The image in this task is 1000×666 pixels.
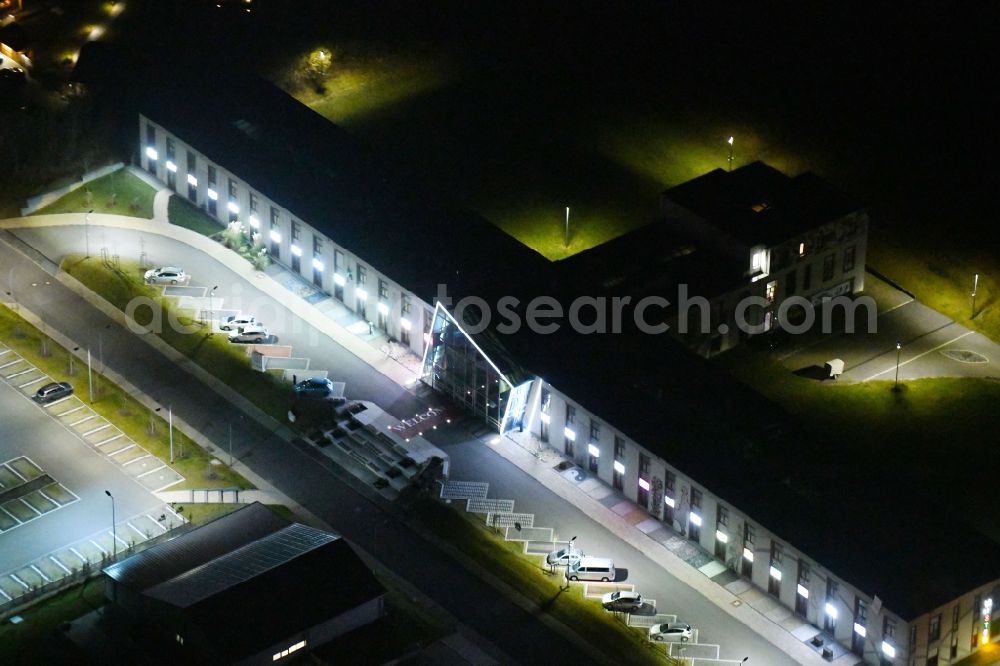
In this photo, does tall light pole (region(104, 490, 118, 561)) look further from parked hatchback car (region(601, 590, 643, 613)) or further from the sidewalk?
parked hatchback car (region(601, 590, 643, 613))

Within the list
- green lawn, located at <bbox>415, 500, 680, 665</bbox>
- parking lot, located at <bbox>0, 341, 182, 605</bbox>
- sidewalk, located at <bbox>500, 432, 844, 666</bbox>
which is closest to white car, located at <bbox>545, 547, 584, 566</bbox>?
green lawn, located at <bbox>415, 500, 680, 665</bbox>

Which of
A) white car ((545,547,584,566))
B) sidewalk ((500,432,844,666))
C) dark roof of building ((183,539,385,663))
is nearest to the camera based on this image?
dark roof of building ((183,539,385,663))

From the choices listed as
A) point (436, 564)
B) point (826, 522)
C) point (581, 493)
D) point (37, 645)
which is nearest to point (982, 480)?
point (826, 522)

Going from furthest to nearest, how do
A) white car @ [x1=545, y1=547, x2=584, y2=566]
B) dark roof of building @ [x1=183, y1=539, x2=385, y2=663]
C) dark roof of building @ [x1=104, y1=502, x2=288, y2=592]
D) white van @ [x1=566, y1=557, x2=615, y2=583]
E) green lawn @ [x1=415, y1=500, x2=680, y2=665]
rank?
1. white car @ [x1=545, y1=547, x2=584, y2=566]
2. white van @ [x1=566, y1=557, x2=615, y2=583]
3. green lawn @ [x1=415, y1=500, x2=680, y2=665]
4. dark roof of building @ [x1=104, y1=502, x2=288, y2=592]
5. dark roof of building @ [x1=183, y1=539, x2=385, y2=663]

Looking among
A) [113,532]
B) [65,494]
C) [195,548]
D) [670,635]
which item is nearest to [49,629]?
[195,548]

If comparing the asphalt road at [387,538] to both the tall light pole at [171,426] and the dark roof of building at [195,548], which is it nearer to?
the tall light pole at [171,426]

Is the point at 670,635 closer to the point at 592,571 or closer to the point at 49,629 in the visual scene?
the point at 592,571

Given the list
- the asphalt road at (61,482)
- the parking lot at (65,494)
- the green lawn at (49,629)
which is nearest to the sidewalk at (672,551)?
the parking lot at (65,494)
